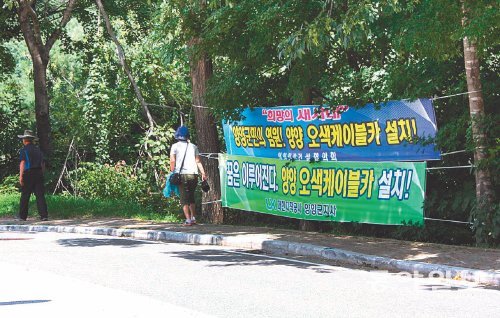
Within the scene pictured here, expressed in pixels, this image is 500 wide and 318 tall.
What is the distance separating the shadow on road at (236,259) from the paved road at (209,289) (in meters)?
0.01

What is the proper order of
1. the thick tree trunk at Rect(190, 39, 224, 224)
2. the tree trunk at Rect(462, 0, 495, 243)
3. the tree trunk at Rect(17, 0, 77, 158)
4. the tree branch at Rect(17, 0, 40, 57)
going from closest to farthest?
the tree trunk at Rect(462, 0, 495, 243), the thick tree trunk at Rect(190, 39, 224, 224), the tree branch at Rect(17, 0, 40, 57), the tree trunk at Rect(17, 0, 77, 158)

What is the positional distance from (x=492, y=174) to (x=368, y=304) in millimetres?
5752

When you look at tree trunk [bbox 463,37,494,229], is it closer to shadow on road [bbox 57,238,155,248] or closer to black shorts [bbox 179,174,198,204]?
shadow on road [bbox 57,238,155,248]

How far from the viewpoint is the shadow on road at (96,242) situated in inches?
589

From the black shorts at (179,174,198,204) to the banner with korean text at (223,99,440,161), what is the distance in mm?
1621

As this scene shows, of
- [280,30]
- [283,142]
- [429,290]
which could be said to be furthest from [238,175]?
[429,290]

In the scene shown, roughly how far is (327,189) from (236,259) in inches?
169

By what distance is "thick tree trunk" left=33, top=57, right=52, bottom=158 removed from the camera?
94.5 ft

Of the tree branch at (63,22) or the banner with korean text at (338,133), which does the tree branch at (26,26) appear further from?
the banner with korean text at (338,133)

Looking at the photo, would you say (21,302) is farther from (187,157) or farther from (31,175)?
(31,175)

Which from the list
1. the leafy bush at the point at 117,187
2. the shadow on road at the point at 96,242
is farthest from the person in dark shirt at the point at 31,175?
the shadow on road at the point at 96,242

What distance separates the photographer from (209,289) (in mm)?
9820

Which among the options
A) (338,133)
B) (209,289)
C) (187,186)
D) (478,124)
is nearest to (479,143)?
(478,124)

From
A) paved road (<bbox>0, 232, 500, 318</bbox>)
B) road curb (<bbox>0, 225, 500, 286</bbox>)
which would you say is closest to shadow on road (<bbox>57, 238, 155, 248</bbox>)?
road curb (<bbox>0, 225, 500, 286</bbox>)
